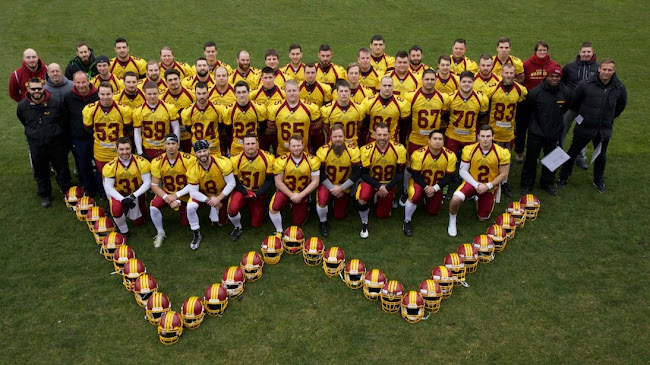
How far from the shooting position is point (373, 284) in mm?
6738

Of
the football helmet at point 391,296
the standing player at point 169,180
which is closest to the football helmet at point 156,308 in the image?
the standing player at point 169,180

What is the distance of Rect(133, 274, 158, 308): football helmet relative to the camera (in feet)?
22.1

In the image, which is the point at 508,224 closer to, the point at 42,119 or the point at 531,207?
the point at 531,207

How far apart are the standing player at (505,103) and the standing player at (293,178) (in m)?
3.15

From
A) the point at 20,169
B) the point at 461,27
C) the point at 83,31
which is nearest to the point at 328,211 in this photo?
the point at 20,169

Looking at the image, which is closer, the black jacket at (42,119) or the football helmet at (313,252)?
the football helmet at (313,252)

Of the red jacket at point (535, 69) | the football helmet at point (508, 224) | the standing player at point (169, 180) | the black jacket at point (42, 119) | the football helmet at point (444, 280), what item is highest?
the red jacket at point (535, 69)

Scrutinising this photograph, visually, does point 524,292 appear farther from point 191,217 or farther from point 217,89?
point 217,89

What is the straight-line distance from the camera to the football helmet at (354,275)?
22.9 feet

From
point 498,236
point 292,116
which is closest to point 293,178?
point 292,116

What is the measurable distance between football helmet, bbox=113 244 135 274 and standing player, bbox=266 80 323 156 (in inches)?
113

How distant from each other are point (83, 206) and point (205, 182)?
2023mm

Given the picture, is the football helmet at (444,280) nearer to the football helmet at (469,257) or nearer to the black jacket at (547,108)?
the football helmet at (469,257)

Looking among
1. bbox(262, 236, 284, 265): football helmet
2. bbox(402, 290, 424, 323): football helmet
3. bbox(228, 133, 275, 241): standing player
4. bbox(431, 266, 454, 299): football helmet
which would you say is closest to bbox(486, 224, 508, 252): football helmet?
bbox(431, 266, 454, 299): football helmet
